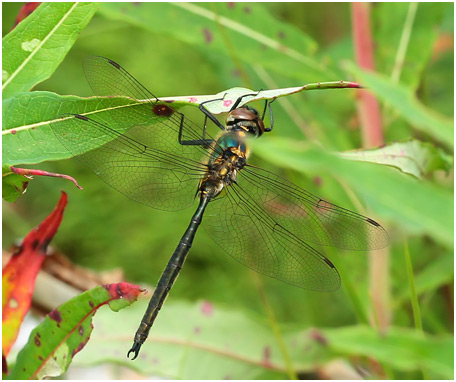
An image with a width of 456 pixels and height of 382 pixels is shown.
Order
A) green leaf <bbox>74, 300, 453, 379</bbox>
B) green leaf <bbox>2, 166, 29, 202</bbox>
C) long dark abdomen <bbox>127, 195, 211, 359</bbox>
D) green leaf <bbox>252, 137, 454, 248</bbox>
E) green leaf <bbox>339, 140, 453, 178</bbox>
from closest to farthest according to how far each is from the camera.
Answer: green leaf <bbox>252, 137, 454, 248</bbox>
green leaf <bbox>2, 166, 29, 202</bbox>
green leaf <bbox>339, 140, 453, 178</bbox>
long dark abdomen <bbox>127, 195, 211, 359</bbox>
green leaf <bbox>74, 300, 453, 379</bbox>

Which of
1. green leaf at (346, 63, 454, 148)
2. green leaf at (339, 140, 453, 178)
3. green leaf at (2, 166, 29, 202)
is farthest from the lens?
green leaf at (339, 140, 453, 178)

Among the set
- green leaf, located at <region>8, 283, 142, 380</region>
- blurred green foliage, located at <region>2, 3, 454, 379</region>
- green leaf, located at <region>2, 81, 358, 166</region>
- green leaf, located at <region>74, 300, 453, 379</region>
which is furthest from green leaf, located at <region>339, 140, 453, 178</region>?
green leaf, located at <region>74, 300, 453, 379</region>

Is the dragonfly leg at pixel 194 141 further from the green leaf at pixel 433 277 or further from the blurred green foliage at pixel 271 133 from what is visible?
the green leaf at pixel 433 277

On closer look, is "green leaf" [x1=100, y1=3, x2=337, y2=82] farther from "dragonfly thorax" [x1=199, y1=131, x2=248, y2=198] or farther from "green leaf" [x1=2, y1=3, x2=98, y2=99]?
"green leaf" [x1=2, y1=3, x2=98, y2=99]

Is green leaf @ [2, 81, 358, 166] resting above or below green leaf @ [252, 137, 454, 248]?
below

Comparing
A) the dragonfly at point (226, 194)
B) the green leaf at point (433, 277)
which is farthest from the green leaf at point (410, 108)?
the green leaf at point (433, 277)

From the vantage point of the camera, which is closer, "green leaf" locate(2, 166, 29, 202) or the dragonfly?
"green leaf" locate(2, 166, 29, 202)
